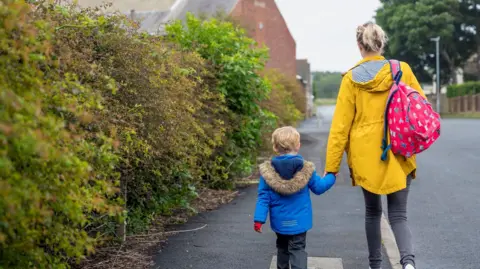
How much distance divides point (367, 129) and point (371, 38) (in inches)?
25.6

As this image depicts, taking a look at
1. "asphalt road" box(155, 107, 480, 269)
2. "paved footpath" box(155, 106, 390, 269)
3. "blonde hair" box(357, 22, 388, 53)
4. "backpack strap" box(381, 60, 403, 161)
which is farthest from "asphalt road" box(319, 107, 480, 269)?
"blonde hair" box(357, 22, 388, 53)

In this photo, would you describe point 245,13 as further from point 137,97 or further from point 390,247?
point 137,97

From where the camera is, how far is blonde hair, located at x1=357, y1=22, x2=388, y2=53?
458 cm

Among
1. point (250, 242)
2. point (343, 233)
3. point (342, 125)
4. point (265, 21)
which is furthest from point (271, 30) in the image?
point (342, 125)

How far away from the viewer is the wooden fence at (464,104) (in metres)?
54.8

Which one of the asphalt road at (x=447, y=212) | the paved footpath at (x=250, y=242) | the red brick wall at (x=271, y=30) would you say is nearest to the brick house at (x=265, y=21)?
the red brick wall at (x=271, y=30)

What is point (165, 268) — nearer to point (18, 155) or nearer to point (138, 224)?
point (138, 224)

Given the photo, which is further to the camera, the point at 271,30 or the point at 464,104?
the point at 464,104

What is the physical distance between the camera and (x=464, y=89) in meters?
58.4

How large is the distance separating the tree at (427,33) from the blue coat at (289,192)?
189 ft

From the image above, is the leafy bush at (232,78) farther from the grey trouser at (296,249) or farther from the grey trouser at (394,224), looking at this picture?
the grey trouser at (394,224)

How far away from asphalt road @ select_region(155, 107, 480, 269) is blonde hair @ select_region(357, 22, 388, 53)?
5.95 ft

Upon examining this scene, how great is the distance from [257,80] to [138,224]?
166 inches

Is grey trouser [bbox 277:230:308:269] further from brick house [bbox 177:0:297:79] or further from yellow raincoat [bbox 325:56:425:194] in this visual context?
brick house [bbox 177:0:297:79]
